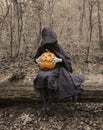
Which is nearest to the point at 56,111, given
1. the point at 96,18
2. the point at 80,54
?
the point at 80,54

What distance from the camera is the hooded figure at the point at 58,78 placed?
299 inches

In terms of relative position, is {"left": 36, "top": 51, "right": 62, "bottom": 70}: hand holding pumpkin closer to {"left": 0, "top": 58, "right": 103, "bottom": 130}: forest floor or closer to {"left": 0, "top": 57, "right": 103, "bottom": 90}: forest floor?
{"left": 0, "top": 58, "right": 103, "bottom": 130}: forest floor

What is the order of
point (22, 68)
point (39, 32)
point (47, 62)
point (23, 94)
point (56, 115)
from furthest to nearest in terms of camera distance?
point (39, 32) < point (22, 68) < point (23, 94) < point (56, 115) < point (47, 62)

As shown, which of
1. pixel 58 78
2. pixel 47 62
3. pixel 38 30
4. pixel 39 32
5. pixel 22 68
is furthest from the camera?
pixel 38 30

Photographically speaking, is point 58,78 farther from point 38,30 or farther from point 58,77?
point 38,30

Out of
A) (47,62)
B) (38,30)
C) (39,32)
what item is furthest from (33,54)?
(47,62)

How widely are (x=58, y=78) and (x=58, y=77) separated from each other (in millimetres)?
32

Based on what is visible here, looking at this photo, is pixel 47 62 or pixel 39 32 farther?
pixel 39 32

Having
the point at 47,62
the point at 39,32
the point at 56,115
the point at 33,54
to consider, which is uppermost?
the point at 39,32

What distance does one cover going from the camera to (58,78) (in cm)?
777

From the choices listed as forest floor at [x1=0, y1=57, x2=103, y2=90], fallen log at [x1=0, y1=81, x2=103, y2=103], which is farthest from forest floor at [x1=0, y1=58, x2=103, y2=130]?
forest floor at [x1=0, y1=57, x2=103, y2=90]

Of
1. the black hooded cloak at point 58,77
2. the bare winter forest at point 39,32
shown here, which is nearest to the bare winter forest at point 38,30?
the bare winter forest at point 39,32

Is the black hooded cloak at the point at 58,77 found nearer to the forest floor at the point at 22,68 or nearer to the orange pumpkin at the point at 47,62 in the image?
the orange pumpkin at the point at 47,62

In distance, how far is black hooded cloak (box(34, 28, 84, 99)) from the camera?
760 centimetres
